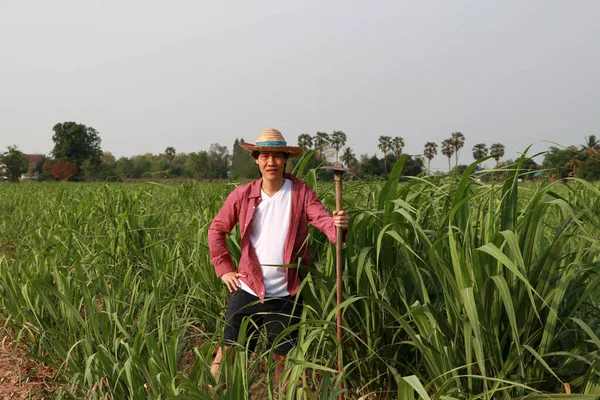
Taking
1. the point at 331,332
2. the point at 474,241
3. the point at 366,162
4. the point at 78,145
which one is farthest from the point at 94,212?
the point at 78,145

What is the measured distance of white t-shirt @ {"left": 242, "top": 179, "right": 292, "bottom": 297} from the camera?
2281mm

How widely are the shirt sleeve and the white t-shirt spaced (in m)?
0.11

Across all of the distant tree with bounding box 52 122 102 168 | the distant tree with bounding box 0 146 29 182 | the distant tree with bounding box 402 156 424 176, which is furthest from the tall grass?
the distant tree with bounding box 52 122 102 168

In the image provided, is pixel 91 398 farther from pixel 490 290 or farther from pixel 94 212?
pixel 94 212

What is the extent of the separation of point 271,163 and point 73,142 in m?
83.8

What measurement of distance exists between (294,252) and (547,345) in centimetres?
109

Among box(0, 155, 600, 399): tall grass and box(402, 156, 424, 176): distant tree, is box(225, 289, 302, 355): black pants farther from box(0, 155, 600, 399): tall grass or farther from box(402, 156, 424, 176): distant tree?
box(402, 156, 424, 176): distant tree

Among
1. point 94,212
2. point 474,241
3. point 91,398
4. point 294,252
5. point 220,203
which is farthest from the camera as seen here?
point 94,212

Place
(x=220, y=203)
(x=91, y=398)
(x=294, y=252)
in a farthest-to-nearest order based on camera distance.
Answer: (x=220, y=203), (x=294, y=252), (x=91, y=398)

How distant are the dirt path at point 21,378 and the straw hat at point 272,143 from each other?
151cm

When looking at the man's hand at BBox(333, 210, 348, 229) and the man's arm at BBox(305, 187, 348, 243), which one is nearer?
the man's hand at BBox(333, 210, 348, 229)

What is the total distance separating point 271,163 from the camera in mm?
2291

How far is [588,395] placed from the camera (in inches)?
57.6

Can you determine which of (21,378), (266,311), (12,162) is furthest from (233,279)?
(12,162)
